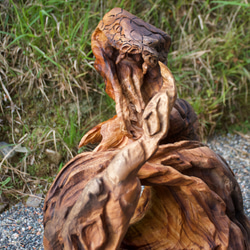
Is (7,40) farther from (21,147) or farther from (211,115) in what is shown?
(211,115)

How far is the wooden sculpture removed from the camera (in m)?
0.77

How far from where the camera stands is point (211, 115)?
8.46 feet

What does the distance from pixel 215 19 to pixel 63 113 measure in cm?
157

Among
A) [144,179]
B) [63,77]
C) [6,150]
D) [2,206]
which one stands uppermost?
[144,179]

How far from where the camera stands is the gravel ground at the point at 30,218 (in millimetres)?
1593

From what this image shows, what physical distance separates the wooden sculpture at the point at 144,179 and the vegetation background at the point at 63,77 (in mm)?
1050

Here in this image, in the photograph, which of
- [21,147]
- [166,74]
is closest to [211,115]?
[21,147]

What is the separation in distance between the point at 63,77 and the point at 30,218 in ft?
3.11

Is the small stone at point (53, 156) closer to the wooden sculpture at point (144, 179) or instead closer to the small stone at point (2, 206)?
the small stone at point (2, 206)

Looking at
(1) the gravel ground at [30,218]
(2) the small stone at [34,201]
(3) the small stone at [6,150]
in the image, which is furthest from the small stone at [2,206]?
(3) the small stone at [6,150]

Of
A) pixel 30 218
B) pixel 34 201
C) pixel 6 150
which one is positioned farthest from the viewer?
pixel 6 150

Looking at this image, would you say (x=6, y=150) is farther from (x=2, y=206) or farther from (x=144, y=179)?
(x=144, y=179)

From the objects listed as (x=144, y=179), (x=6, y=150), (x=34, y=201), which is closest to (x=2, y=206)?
(x=34, y=201)

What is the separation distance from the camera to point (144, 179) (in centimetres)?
91
